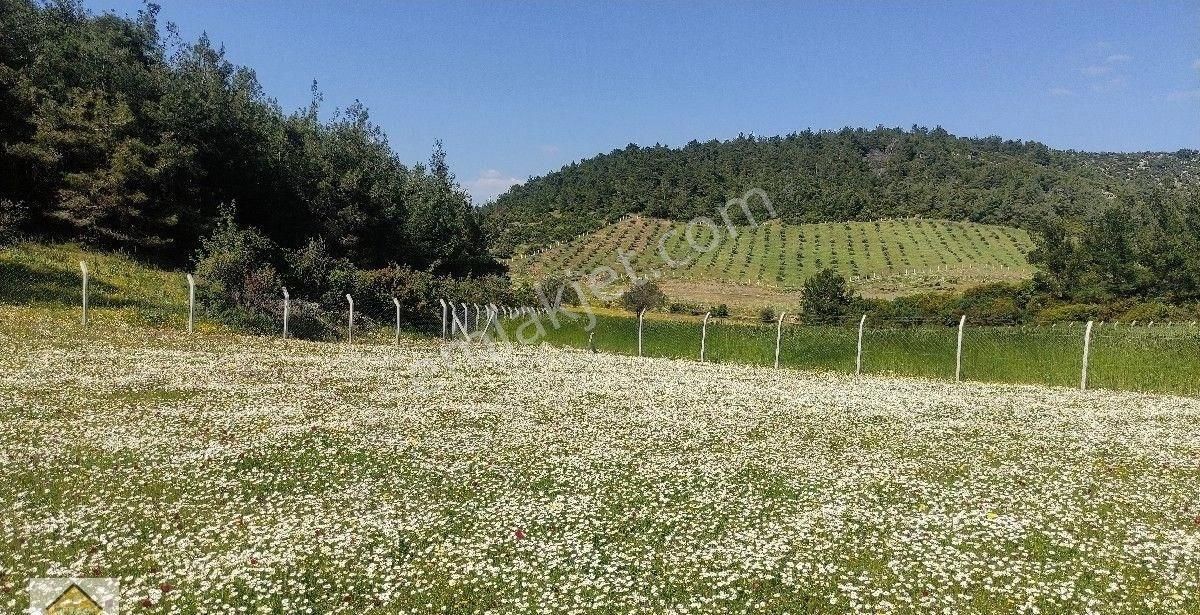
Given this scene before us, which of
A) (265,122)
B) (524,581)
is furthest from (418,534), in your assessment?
(265,122)

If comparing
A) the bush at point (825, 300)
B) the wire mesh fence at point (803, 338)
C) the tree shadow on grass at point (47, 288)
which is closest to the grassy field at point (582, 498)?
the wire mesh fence at point (803, 338)

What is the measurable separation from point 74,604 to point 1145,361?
32.9 metres

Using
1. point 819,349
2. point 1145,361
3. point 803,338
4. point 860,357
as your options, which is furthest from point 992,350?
point 803,338

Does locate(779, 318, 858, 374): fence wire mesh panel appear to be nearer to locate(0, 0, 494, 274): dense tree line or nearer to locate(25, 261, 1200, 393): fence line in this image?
locate(25, 261, 1200, 393): fence line

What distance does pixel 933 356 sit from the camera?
101ft

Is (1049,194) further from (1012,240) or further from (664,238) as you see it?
(664,238)

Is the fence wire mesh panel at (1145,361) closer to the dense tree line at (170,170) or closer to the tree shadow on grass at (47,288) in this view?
the dense tree line at (170,170)

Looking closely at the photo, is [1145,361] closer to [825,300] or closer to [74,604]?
[74,604]

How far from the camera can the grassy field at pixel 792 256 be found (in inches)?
4277

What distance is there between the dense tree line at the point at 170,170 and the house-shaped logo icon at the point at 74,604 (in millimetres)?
31946

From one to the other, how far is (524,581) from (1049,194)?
212124 millimetres

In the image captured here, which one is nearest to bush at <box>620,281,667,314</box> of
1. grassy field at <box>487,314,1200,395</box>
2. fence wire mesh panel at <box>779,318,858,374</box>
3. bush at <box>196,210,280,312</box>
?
grassy field at <box>487,314,1200,395</box>

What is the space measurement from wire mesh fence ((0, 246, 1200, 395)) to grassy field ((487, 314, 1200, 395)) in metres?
0.04

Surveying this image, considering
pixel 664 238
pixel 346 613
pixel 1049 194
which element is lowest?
pixel 346 613
